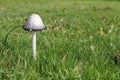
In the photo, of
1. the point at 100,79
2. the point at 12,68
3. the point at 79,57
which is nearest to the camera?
the point at 100,79

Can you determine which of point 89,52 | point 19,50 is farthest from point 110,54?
point 19,50

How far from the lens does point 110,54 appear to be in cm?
451

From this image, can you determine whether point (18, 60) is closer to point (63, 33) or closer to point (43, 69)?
point (43, 69)

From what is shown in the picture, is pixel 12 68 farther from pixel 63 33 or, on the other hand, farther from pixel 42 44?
pixel 63 33

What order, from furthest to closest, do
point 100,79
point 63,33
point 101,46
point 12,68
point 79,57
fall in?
point 63,33 → point 101,46 → point 79,57 → point 12,68 → point 100,79

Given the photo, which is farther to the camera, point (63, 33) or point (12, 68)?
point (63, 33)

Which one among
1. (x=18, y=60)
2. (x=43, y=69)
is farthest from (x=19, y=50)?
(x=43, y=69)

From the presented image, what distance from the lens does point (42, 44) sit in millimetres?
5168

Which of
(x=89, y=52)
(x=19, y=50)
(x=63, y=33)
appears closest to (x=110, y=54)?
(x=89, y=52)

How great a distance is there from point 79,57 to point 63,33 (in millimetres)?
2255

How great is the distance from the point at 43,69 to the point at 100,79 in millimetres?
674

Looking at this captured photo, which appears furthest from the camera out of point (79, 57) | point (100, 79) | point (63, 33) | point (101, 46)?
point (63, 33)

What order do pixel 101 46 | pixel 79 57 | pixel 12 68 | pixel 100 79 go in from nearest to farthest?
pixel 100 79, pixel 12 68, pixel 79 57, pixel 101 46

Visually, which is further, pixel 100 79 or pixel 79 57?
pixel 79 57
